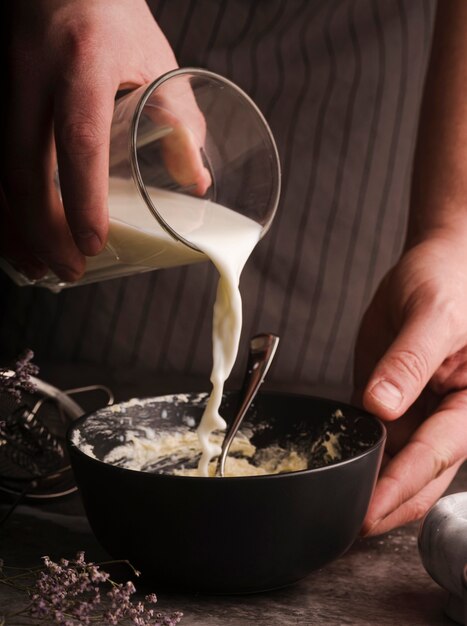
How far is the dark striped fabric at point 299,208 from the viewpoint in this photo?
163 centimetres

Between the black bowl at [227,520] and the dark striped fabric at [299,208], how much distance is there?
0.77 meters

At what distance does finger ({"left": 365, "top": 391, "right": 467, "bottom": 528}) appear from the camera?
1039mm

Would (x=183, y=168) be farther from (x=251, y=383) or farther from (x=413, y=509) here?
(x=413, y=509)

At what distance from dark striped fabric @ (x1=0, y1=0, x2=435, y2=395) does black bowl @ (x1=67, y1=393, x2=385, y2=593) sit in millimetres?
772

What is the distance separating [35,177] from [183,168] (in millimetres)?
168

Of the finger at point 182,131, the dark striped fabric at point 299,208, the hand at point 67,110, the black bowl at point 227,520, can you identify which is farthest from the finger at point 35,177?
the dark striped fabric at point 299,208

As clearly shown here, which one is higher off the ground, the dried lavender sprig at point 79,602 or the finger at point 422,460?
the dried lavender sprig at point 79,602

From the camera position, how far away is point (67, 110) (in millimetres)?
958

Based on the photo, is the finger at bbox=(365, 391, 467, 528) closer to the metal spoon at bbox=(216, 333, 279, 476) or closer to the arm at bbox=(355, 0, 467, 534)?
the arm at bbox=(355, 0, 467, 534)

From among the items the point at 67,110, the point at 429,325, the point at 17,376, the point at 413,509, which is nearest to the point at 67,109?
the point at 67,110

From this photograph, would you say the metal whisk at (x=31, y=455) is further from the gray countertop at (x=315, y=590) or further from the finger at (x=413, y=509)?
the finger at (x=413, y=509)

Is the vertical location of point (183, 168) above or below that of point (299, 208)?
above

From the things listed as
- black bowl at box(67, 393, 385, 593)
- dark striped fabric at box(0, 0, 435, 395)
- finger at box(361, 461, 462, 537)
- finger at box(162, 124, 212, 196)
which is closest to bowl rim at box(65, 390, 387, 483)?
black bowl at box(67, 393, 385, 593)

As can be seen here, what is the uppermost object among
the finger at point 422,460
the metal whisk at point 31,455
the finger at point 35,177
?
the finger at point 35,177
